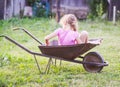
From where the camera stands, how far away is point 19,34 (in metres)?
13.0

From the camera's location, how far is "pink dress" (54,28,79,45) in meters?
7.10

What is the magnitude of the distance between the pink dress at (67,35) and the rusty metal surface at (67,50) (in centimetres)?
32

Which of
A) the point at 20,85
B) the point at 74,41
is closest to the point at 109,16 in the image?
the point at 74,41

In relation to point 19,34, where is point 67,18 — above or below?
above

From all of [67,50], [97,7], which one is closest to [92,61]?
[67,50]

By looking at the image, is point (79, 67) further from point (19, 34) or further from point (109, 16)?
point (109, 16)

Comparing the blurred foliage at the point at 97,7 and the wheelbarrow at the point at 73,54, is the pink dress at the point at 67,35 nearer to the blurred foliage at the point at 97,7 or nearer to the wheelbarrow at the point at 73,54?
the wheelbarrow at the point at 73,54

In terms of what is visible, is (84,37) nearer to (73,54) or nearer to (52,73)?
(73,54)

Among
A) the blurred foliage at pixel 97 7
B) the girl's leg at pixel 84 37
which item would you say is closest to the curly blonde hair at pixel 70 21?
the girl's leg at pixel 84 37

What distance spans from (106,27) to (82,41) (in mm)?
8211

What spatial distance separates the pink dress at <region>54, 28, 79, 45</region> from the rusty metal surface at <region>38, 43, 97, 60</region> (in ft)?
1.05

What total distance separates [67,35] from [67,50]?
1.45 feet

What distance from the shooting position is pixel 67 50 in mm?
6770

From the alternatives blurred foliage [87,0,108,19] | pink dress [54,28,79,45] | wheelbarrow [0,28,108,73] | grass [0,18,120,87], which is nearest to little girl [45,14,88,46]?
pink dress [54,28,79,45]
